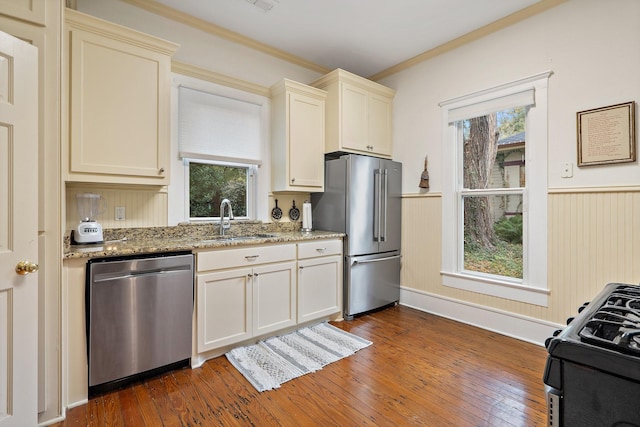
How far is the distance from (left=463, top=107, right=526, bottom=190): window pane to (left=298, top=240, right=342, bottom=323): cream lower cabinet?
1.61m

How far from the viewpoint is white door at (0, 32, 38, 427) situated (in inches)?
59.7

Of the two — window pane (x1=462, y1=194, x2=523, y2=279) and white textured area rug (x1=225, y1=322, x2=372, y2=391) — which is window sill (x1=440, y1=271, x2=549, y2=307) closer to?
window pane (x1=462, y1=194, x2=523, y2=279)

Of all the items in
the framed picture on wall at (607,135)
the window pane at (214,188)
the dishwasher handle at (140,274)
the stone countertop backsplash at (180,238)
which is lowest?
the dishwasher handle at (140,274)

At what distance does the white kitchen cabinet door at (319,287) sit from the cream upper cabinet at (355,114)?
4.11ft

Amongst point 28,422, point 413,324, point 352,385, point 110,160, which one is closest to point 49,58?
point 110,160

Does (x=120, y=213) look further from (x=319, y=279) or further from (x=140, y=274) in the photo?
(x=319, y=279)

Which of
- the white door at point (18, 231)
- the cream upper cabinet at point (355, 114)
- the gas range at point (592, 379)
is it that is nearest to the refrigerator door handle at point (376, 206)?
the cream upper cabinet at point (355, 114)

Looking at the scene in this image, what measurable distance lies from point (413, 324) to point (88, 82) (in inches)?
133

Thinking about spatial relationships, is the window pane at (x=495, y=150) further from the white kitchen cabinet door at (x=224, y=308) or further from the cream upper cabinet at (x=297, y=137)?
the white kitchen cabinet door at (x=224, y=308)

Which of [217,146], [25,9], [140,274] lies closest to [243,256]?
[140,274]

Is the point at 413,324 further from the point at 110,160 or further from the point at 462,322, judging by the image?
the point at 110,160

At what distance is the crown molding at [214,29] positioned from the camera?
107 inches

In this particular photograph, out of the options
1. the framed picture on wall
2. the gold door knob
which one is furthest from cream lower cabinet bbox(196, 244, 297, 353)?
the framed picture on wall

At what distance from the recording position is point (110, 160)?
2.24m
